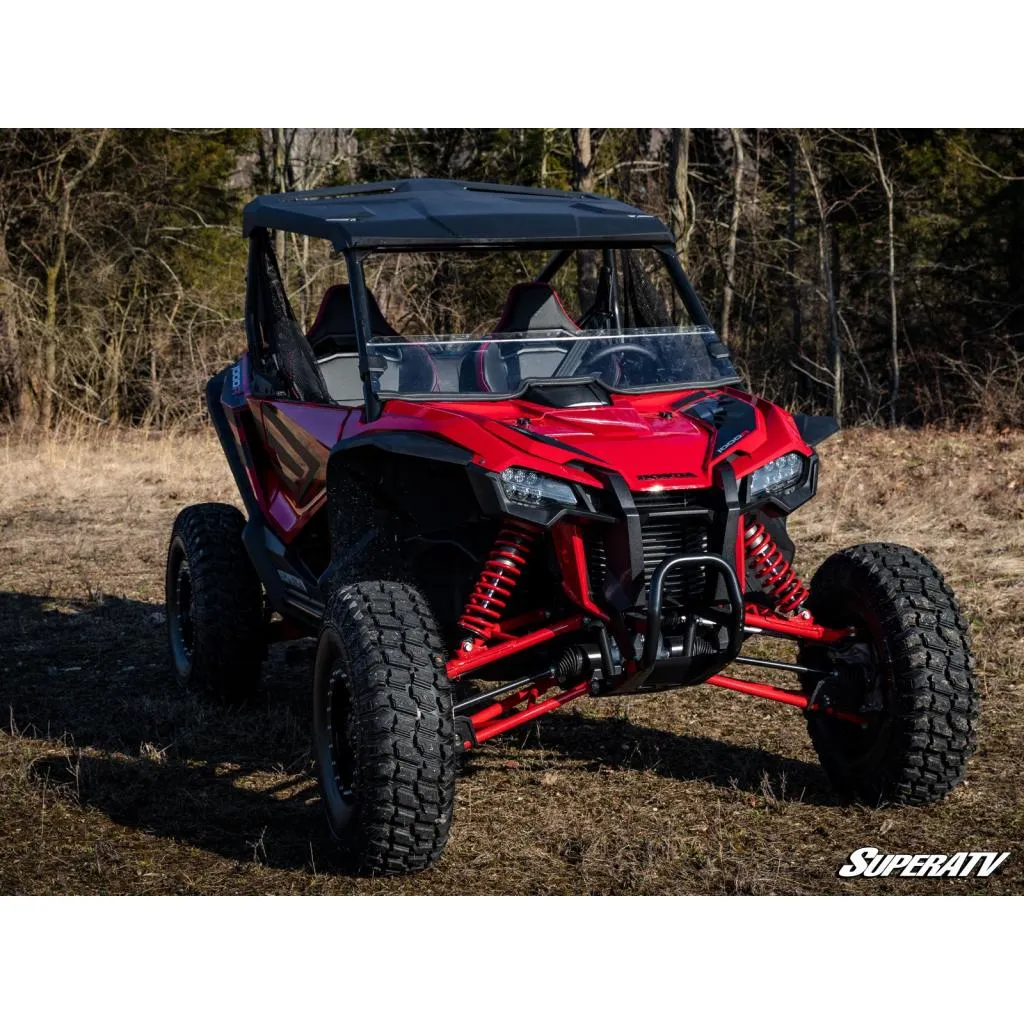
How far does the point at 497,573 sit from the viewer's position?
16.4 feet

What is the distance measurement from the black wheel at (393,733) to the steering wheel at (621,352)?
1.38 metres

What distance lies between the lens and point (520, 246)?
5855 mm

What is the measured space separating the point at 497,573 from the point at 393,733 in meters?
0.79

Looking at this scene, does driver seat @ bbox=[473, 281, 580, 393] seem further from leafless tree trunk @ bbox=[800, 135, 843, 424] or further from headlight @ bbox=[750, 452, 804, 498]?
leafless tree trunk @ bbox=[800, 135, 843, 424]

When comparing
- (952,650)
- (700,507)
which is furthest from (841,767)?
(700,507)

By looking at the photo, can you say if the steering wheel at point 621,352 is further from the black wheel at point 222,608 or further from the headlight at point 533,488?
the black wheel at point 222,608

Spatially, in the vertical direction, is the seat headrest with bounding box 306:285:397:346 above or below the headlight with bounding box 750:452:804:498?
above

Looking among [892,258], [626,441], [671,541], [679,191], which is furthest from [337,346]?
[892,258]

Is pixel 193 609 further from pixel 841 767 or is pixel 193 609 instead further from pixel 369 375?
pixel 841 767

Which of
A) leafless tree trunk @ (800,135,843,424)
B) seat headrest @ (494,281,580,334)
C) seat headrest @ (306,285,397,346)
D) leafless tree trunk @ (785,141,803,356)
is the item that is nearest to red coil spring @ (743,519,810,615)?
seat headrest @ (494,281,580,334)

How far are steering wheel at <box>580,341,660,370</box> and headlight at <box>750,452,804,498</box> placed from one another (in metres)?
0.88

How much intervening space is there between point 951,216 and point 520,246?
60.4 feet

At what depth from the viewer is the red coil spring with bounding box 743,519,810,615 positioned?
5176 mm

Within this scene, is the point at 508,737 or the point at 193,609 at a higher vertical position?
the point at 193,609
